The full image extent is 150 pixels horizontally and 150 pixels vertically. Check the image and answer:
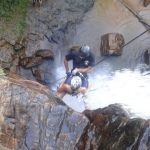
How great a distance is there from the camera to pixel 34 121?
209 inches

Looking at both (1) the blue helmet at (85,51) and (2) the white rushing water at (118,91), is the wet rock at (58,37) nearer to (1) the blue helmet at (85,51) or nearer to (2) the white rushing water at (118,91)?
(2) the white rushing water at (118,91)

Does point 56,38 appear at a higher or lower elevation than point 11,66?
higher

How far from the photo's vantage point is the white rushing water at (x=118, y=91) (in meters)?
8.29

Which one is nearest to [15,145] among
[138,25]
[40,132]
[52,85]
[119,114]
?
[40,132]

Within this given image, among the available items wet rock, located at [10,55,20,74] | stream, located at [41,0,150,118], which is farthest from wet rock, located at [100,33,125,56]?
wet rock, located at [10,55,20,74]

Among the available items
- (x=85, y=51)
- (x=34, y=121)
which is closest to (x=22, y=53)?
(x=85, y=51)

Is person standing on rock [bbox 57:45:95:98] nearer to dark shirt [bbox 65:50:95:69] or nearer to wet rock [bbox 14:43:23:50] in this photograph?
dark shirt [bbox 65:50:95:69]

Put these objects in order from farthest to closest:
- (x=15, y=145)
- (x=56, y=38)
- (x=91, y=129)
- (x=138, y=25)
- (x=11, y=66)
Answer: (x=138, y=25)
(x=56, y=38)
(x=11, y=66)
(x=91, y=129)
(x=15, y=145)

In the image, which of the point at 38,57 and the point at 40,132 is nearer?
the point at 40,132

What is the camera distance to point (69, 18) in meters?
10.1

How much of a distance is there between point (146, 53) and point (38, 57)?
153 inches

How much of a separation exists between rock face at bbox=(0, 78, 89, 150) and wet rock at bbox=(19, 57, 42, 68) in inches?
136

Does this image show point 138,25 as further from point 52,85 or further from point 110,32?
point 52,85

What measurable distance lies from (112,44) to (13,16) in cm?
358
